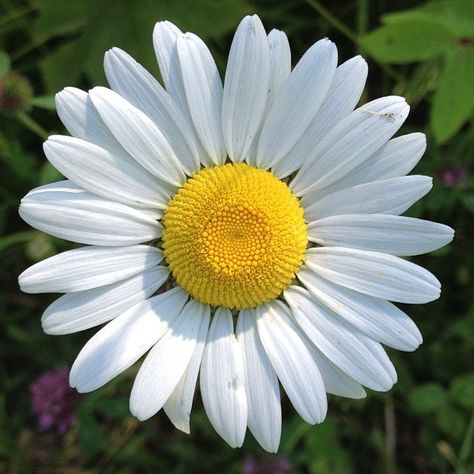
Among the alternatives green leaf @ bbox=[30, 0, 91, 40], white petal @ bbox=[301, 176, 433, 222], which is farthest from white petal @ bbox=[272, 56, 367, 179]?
green leaf @ bbox=[30, 0, 91, 40]

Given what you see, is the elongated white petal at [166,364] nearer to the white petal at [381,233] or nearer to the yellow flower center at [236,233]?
the yellow flower center at [236,233]

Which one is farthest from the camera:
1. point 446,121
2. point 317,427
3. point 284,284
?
→ point 317,427

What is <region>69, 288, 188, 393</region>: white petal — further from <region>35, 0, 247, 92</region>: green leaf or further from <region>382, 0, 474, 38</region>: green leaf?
<region>382, 0, 474, 38</region>: green leaf

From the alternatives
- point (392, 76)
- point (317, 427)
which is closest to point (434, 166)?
point (392, 76)

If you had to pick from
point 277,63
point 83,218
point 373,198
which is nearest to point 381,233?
point 373,198

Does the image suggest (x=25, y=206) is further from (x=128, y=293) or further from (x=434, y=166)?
(x=434, y=166)
